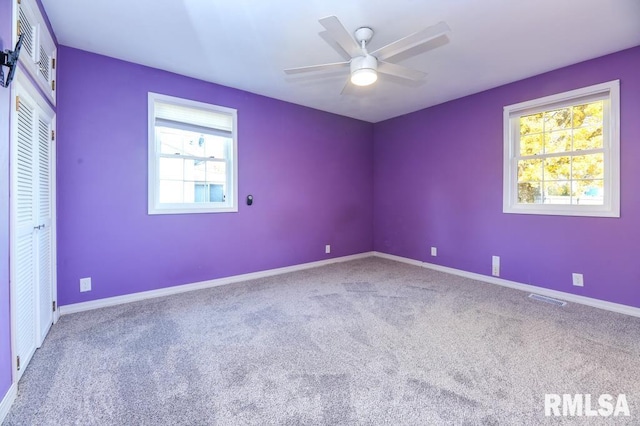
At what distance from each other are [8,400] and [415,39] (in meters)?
3.21

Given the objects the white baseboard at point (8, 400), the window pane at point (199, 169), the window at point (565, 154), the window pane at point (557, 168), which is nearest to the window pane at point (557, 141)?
the window at point (565, 154)

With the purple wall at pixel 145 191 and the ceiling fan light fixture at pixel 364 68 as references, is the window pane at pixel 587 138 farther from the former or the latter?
the purple wall at pixel 145 191

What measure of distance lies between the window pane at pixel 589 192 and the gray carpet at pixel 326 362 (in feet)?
3.73

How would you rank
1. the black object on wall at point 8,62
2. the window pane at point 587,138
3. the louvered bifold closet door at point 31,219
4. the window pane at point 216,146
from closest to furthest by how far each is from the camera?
the black object on wall at point 8,62
the louvered bifold closet door at point 31,219
the window pane at point 587,138
the window pane at point 216,146

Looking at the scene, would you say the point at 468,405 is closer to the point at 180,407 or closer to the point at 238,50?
the point at 180,407

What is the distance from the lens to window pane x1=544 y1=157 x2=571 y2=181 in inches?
126

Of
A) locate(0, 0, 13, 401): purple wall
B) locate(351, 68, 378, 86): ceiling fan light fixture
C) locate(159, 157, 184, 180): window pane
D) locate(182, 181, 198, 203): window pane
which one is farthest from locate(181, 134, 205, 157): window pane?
locate(351, 68, 378, 86): ceiling fan light fixture

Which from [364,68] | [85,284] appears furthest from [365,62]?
[85,284]

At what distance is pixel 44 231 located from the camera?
2.31m

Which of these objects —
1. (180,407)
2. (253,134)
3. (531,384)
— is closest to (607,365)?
(531,384)

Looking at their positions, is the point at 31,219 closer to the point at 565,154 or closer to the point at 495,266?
the point at 495,266

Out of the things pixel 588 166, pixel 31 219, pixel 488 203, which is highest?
pixel 588 166

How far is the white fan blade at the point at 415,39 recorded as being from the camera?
Result: 183cm

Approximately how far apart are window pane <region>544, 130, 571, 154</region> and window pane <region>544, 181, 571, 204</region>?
38cm
